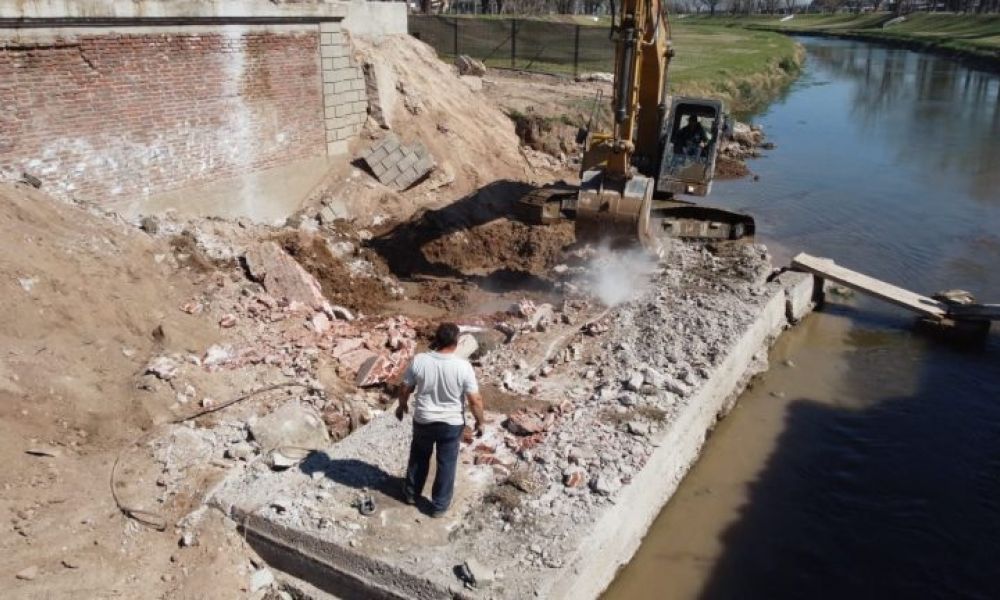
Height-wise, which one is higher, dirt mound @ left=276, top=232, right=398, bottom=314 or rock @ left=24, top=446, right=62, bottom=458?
dirt mound @ left=276, top=232, right=398, bottom=314

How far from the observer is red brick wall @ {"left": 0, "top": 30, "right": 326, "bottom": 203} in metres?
10.0

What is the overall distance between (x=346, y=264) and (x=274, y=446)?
17.3 feet

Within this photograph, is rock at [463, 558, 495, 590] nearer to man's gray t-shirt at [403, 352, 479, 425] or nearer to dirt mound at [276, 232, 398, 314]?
man's gray t-shirt at [403, 352, 479, 425]

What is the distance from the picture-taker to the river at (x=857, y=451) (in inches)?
299

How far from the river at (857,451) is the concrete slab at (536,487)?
0.52 metres

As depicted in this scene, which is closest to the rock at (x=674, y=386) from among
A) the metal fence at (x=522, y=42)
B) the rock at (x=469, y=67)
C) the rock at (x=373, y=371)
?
the rock at (x=373, y=371)

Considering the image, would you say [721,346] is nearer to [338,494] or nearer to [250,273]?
[338,494]

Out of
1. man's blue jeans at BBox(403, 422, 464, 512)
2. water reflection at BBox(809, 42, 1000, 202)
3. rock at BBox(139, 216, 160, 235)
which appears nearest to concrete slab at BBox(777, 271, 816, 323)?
man's blue jeans at BBox(403, 422, 464, 512)

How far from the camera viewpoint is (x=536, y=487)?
7066 mm

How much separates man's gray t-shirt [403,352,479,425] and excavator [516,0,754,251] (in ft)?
17.7

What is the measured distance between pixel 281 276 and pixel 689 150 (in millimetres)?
7255

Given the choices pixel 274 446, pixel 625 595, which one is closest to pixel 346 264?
pixel 274 446

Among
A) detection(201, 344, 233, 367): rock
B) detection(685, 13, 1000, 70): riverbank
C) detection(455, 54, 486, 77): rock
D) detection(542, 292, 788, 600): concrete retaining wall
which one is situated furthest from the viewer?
detection(685, 13, 1000, 70): riverbank

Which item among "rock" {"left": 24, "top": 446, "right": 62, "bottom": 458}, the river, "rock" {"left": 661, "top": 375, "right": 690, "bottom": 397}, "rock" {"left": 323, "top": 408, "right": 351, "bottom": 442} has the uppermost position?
"rock" {"left": 661, "top": 375, "right": 690, "bottom": 397}
